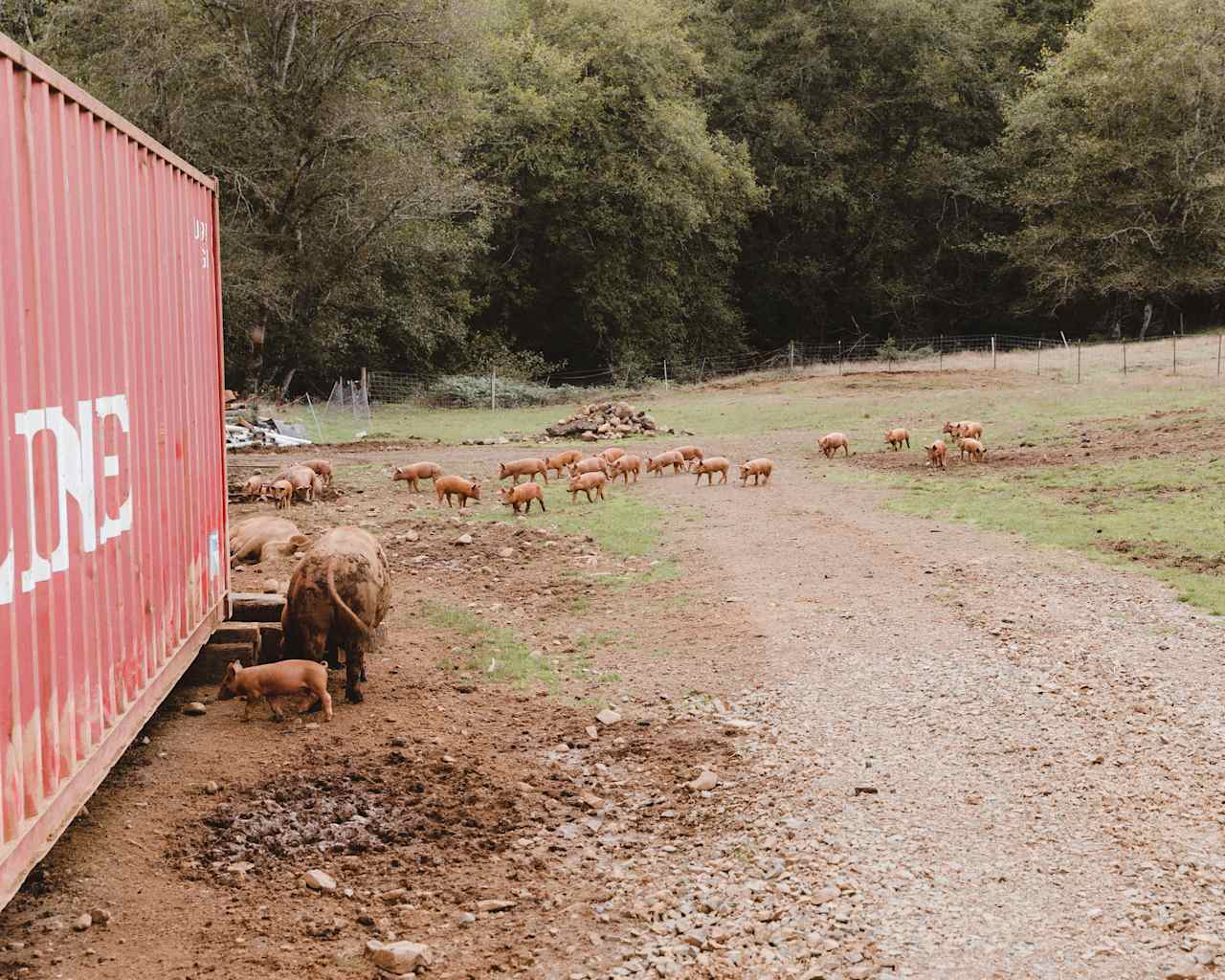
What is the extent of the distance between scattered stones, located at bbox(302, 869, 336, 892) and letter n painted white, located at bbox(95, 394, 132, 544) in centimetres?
180

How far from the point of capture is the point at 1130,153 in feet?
152

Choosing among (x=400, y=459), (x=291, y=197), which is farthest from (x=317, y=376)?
(x=400, y=459)

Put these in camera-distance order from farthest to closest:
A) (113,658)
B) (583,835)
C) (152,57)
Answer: (152,57), (583,835), (113,658)

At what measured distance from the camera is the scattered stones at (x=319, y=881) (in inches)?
218

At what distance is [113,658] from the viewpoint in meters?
5.81

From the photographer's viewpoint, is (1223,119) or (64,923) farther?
(1223,119)

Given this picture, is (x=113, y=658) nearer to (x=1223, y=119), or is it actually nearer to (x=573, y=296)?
(x=573, y=296)

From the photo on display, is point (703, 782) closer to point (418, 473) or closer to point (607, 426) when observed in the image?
point (418, 473)

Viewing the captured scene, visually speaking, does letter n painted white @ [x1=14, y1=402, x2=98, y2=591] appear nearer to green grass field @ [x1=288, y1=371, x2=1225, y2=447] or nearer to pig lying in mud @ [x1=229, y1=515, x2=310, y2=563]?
pig lying in mud @ [x1=229, y1=515, x2=310, y2=563]

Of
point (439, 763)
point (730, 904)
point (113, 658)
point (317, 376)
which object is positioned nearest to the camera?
point (730, 904)

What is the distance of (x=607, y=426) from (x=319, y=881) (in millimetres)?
21703

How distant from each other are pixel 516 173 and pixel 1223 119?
88.1 ft

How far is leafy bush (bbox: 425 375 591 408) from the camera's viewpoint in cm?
3931

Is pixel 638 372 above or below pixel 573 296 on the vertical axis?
below
